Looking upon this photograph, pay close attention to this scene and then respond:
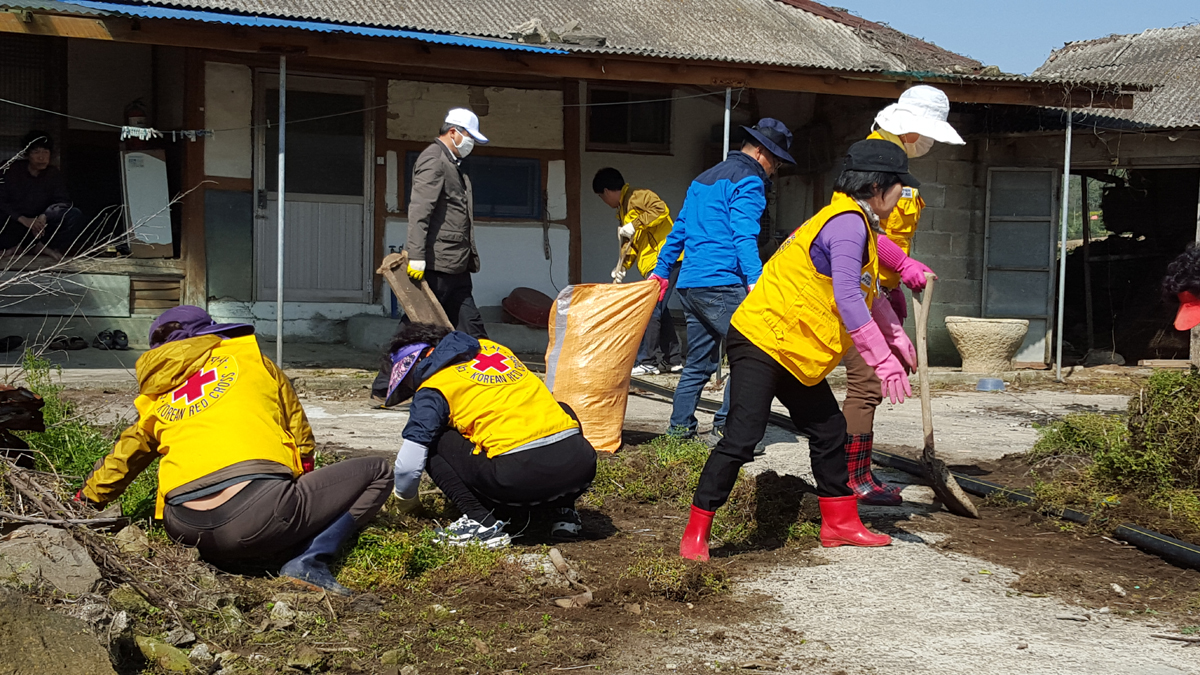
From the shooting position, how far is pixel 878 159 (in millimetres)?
4141

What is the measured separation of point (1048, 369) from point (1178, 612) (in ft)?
28.8

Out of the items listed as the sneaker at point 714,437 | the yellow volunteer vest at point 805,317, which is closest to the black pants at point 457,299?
the sneaker at point 714,437

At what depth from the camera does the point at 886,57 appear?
1270 centimetres

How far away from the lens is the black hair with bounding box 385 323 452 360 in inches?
165

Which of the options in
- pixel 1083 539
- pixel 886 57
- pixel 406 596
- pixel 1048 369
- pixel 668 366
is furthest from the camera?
pixel 886 57

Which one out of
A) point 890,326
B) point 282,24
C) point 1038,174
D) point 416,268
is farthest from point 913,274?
point 1038,174

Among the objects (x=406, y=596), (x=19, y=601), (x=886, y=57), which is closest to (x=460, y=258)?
(x=406, y=596)

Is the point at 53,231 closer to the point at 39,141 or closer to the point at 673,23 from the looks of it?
the point at 39,141

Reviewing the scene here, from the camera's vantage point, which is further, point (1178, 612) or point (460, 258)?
point (460, 258)

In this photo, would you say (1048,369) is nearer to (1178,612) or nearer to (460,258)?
(460,258)

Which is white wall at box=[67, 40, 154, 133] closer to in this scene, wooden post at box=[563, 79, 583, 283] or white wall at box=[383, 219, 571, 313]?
white wall at box=[383, 219, 571, 313]

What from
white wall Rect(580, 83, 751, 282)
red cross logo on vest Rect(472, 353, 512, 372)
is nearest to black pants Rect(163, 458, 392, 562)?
red cross logo on vest Rect(472, 353, 512, 372)

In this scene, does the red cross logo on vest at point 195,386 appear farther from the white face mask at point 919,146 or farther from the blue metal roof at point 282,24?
the blue metal roof at point 282,24

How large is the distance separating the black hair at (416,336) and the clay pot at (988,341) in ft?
26.7
